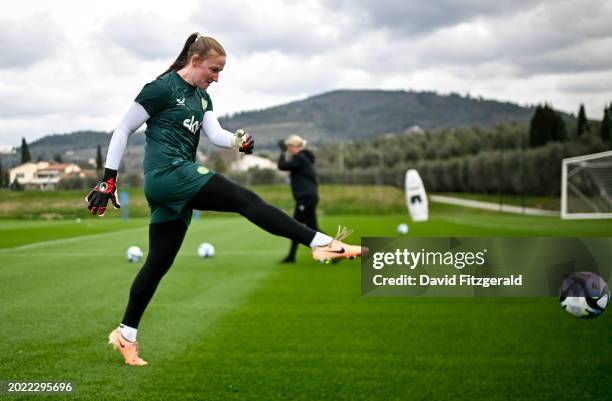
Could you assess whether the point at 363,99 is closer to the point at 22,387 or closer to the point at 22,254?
the point at 22,254

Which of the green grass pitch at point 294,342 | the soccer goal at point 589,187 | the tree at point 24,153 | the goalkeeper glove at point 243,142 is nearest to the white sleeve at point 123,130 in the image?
the goalkeeper glove at point 243,142

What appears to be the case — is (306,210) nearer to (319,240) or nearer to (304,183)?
(304,183)

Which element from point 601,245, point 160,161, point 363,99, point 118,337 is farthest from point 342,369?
point 363,99

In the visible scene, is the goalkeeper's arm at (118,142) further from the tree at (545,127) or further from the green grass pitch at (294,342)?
the tree at (545,127)

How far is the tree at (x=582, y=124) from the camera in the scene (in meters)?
39.8

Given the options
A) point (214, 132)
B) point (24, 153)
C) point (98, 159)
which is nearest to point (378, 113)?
point (98, 159)

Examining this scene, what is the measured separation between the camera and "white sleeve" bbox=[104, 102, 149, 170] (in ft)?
15.6

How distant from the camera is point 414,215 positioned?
36625 millimetres

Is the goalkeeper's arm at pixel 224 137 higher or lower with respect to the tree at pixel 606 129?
lower

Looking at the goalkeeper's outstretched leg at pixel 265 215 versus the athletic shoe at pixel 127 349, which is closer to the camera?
Result: the goalkeeper's outstretched leg at pixel 265 215

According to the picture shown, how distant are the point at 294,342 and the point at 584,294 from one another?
291cm

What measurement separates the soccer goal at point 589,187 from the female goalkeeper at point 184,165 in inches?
1225

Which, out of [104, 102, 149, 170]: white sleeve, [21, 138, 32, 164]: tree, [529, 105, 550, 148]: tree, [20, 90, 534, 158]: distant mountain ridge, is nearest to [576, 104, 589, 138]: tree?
[529, 105, 550, 148]: tree

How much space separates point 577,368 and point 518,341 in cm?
105
